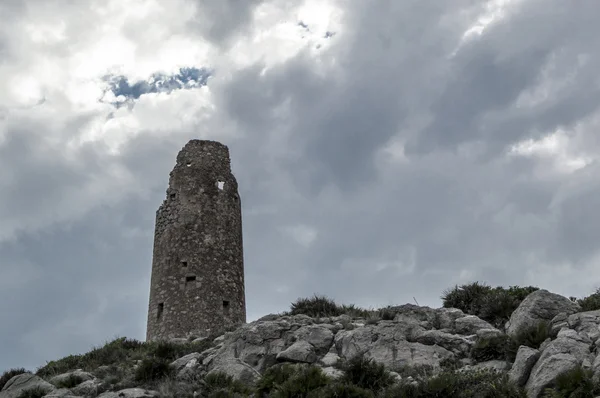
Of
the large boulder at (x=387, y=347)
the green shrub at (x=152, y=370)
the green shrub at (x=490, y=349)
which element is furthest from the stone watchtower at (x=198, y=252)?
the green shrub at (x=490, y=349)

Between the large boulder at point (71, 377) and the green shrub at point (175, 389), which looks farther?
the large boulder at point (71, 377)

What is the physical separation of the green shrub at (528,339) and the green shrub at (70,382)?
10.3 m

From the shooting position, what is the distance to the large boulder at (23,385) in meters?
17.3

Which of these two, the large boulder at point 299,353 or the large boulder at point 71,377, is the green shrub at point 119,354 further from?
the large boulder at point 299,353

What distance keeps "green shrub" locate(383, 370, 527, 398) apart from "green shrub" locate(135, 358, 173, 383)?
5.97 m

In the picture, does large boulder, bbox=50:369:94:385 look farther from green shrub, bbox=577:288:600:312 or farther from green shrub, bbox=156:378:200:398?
green shrub, bbox=577:288:600:312

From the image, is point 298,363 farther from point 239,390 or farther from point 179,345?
point 179,345

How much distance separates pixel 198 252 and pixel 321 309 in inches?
234

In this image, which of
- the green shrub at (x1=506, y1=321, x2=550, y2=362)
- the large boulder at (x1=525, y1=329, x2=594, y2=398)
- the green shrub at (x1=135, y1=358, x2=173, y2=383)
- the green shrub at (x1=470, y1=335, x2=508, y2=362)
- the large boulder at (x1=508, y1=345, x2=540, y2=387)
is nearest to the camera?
the large boulder at (x1=525, y1=329, x2=594, y2=398)

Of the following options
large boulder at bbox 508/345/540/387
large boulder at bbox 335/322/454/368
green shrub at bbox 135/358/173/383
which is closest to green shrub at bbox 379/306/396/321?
large boulder at bbox 335/322/454/368

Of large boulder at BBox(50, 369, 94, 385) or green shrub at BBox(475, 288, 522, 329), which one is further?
green shrub at BBox(475, 288, 522, 329)

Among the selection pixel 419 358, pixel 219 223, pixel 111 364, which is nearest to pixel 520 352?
pixel 419 358

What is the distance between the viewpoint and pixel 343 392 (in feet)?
45.4

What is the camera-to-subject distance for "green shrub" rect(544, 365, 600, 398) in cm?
1198
